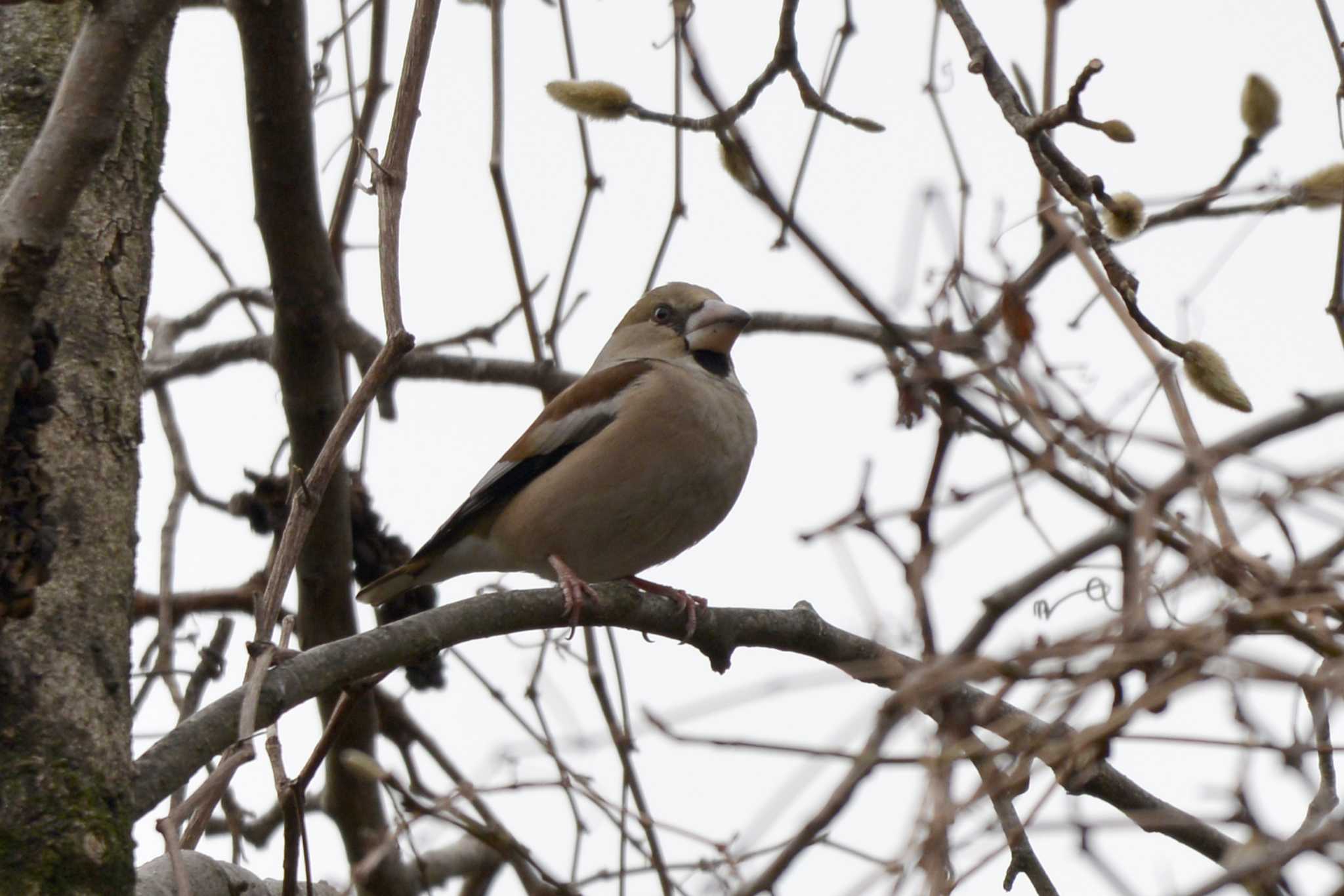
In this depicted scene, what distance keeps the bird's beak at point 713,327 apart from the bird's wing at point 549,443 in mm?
391

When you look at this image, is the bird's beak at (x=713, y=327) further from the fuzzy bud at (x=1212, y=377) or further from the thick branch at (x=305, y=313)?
the fuzzy bud at (x=1212, y=377)

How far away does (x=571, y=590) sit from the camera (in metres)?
4.24

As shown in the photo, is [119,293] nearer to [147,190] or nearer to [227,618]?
[147,190]

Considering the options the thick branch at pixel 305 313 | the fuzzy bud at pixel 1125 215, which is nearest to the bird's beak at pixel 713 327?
the thick branch at pixel 305 313

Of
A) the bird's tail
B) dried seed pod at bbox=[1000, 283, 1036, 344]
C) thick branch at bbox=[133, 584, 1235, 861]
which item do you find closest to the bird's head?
the bird's tail

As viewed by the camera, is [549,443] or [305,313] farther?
[549,443]

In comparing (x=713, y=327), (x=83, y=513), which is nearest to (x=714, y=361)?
(x=713, y=327)

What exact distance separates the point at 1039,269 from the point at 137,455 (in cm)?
166

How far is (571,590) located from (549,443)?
137cm

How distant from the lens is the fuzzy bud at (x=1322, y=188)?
2.47 m

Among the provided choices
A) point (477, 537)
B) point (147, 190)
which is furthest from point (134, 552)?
point (477, 537)

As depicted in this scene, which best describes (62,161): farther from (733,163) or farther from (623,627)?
(623,627)

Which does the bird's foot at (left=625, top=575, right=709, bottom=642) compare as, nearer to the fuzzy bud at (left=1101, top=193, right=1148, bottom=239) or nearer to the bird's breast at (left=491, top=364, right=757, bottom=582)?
the bird's breast at (left=491, top=364, right=757, bottom=582)

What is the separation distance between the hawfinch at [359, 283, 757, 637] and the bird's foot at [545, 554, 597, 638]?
21mm
